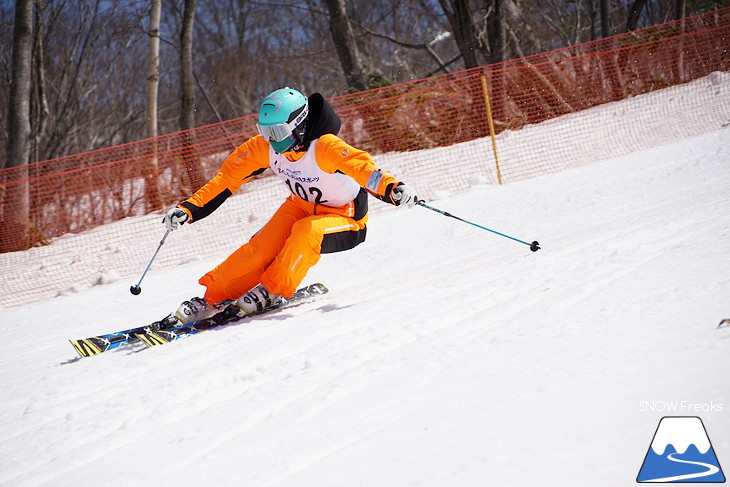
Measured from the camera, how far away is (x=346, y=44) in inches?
596

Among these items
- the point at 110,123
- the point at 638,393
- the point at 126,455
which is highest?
the point at 110,123

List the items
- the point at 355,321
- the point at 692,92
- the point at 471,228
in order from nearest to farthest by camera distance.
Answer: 1. the point at 355,321
2. the point at 471,228
3. the point at 692,92

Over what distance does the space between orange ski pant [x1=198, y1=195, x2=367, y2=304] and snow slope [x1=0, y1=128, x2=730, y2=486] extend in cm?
30

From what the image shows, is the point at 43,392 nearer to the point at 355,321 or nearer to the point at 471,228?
the point at 355,321

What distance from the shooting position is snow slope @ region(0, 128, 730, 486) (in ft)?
7.16

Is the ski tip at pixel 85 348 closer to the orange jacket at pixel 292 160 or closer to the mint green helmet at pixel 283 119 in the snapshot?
the orange jacket at pixel 292 160

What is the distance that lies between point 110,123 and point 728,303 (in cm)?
→ 2631

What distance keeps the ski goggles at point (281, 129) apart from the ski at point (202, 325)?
3.95 feet

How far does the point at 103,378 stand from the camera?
12.0ft

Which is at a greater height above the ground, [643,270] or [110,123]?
[110,123]

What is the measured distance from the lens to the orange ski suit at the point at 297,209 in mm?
4445

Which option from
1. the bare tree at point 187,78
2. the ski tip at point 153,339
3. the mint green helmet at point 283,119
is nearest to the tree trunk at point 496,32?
the bare tree at point 187,78

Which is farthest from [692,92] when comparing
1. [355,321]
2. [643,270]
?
[355,321]

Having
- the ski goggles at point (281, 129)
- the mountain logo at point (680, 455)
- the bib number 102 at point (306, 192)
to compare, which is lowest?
the mountain logo at point (680, 455)
